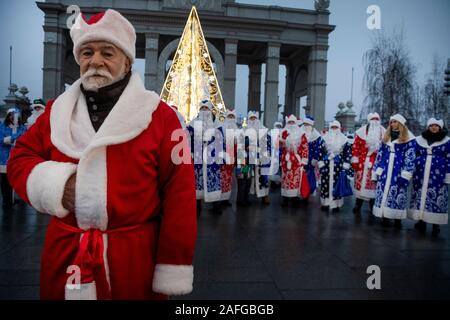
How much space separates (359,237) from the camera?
5.93 meters

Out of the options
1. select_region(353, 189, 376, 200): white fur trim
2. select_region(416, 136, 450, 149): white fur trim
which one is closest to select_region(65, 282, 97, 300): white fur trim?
select_region(416, 136, 450, 149): white fur trim

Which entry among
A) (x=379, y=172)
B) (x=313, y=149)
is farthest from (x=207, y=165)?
(x=379, y=172)

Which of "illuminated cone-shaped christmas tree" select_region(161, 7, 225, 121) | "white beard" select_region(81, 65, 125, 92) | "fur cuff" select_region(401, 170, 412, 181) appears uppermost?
"illuminated cone-shaped christmas tree" select_region(161, 7, 225, 121)

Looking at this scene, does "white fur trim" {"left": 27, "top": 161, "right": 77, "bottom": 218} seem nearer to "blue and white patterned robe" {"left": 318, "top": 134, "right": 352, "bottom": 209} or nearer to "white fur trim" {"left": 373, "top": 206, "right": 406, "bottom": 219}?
"white fur trim" {"left": 373, "top": 206, "right": 406, "bottom": 219}

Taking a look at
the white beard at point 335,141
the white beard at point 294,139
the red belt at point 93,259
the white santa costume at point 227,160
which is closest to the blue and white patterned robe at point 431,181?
the white beard at point 335,141

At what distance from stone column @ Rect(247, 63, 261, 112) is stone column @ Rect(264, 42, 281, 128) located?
481 centimetres

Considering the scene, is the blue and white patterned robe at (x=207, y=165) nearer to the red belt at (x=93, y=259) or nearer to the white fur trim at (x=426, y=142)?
the white fur trim at (x=426, y=142)

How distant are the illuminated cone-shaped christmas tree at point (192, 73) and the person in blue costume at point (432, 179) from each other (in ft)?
23.4

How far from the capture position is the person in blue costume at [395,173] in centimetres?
661

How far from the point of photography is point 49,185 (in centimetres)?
181

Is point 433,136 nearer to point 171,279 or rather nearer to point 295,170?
point 295,170

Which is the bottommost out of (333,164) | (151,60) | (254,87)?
(333,164)

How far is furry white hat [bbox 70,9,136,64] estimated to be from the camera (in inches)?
76.9

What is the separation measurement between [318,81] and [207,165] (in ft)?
76.4
